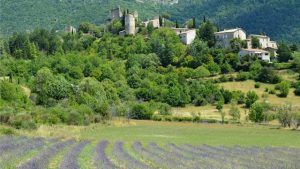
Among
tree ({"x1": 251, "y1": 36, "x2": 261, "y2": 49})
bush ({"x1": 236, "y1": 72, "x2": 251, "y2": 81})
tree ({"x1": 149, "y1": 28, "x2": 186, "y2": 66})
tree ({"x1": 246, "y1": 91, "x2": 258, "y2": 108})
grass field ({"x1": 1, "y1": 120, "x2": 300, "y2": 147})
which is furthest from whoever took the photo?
tree ({"x1": 251, "y1": 36, "x2": 261, "y2": 49})

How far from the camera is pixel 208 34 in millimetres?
168875

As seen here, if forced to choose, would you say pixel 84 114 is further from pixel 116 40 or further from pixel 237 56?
pixel 116 40

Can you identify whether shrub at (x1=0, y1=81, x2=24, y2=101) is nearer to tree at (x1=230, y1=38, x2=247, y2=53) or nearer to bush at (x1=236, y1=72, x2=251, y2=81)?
bush at (x1=236, y1=72, x2=251, y2=81)

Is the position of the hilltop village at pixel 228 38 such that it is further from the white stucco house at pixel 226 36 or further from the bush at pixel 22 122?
the bush at pixel 22 122

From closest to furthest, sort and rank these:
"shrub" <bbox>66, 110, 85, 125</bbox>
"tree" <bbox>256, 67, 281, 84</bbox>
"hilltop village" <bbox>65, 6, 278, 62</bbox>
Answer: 1. "shrub" <bbox>66, 110, 85, 125</bbox>
2. "tree" <bbox>256, 67, 281, 84</bbox>
3. "hilltop village" <bbox>65, 6, 278, 62</bbox>

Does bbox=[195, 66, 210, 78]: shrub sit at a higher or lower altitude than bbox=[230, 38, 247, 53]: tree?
lower

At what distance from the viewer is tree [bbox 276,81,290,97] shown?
12100cm

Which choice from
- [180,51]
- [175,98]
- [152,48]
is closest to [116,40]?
[152,48]

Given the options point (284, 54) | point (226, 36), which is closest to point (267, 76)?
point (284, 54)

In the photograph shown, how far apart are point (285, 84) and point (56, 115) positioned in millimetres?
65394

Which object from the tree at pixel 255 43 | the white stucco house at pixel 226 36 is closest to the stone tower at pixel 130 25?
the white stucco house at pixel 226 36

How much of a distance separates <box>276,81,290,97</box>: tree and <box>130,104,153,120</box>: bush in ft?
118

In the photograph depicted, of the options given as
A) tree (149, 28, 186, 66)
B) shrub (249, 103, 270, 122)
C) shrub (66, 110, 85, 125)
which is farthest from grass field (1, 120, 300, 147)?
tree (149, 28, 186, 66)

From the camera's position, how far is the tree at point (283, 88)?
397ft
